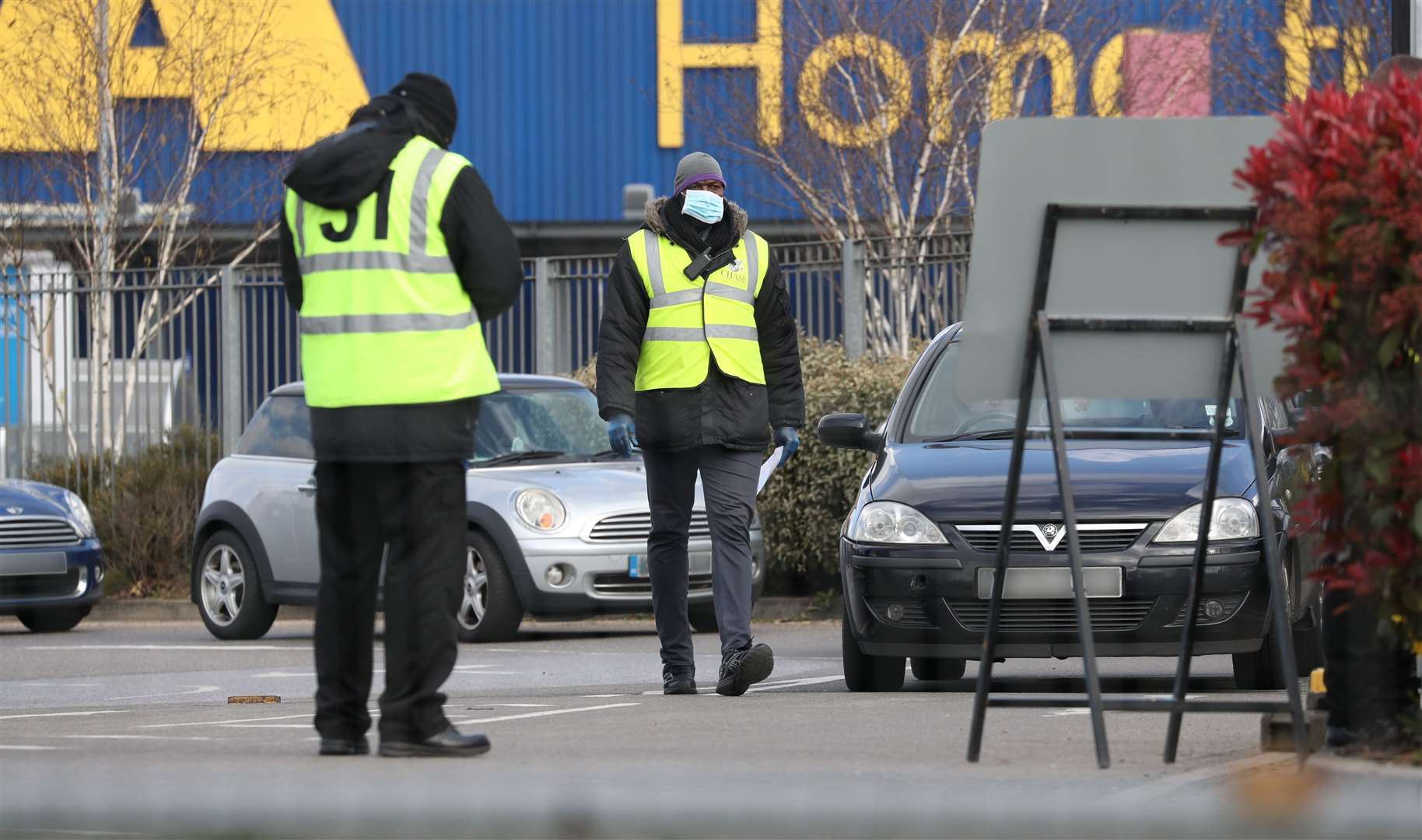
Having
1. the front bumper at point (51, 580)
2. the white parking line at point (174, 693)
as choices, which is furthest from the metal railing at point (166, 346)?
the white parking line at point (174, 693)

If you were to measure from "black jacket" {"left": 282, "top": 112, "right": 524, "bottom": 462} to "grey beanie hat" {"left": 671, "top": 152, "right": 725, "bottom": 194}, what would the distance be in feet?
9.38

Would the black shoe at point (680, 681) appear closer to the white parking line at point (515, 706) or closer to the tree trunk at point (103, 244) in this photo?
the white parking line at point (515, 706)

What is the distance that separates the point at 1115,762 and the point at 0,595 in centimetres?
1114

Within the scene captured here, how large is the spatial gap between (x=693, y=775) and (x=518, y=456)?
862 centimetres

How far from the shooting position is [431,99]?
6668 millimetres

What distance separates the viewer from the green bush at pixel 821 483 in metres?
15.8

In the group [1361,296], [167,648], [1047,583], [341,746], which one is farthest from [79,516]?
[1361,296]

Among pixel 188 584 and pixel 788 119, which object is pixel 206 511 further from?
pixel 788 119

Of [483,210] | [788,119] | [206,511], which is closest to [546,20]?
[788,119]

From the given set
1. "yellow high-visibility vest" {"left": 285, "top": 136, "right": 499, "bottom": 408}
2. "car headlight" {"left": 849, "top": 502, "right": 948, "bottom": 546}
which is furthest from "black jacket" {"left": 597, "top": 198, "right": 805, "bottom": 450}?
"yellow high-visibility vest" {"left": 285, "top": 136, "right": 499, "bottom": 408}

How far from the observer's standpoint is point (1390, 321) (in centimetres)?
558

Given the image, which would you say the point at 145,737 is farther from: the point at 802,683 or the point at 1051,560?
the point at 802,683

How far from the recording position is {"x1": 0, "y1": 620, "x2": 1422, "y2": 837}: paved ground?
17.0 feet

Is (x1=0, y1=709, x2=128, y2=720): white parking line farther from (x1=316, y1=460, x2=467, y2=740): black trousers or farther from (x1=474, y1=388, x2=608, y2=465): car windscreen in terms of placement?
(x1=474, y1=388, x2=608, y2=465): car windscreen
